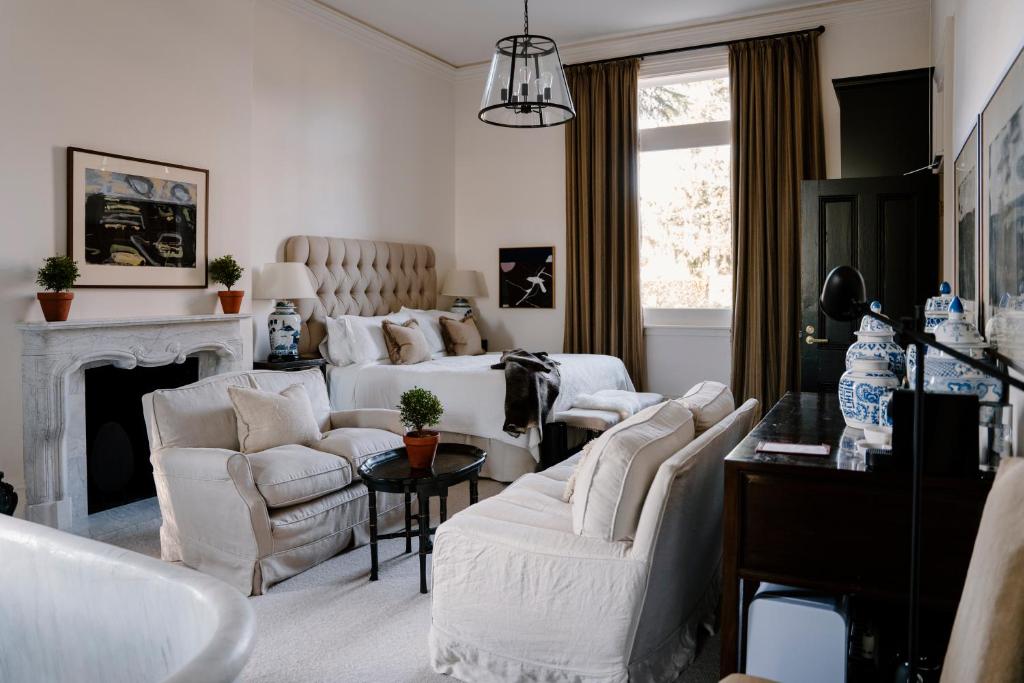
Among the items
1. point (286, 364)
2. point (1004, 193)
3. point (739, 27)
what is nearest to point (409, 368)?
point (286, 364)

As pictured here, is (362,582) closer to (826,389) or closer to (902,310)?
(826,389)

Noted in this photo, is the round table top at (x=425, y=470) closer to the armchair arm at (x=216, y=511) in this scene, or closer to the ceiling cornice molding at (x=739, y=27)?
the armchair arm at (x=216, y=511)

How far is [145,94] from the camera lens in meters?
4.16

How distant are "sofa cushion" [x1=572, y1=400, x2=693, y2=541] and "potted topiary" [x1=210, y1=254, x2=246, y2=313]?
310 cm

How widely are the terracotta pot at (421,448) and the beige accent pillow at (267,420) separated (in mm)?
658

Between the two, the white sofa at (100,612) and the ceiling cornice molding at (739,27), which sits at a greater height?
the ceiling cornice molding at (739,27)

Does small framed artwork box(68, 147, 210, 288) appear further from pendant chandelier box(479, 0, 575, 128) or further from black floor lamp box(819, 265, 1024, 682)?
black floor lamp box(819, 265, 1024, 682)

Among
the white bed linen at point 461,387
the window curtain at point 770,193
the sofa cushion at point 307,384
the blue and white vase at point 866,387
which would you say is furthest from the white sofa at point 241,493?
the window curtain at point 770,193

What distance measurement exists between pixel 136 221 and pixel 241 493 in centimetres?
204

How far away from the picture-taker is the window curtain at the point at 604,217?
246 inches

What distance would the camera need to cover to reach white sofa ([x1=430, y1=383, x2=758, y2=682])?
6.77 ft

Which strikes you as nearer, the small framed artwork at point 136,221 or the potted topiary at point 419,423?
the potted topiary at point 419,423

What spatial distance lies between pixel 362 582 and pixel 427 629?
54cm

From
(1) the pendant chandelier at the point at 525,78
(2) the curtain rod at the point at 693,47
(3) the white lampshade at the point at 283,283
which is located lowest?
(3) the white lampshade at the point at 283,283
